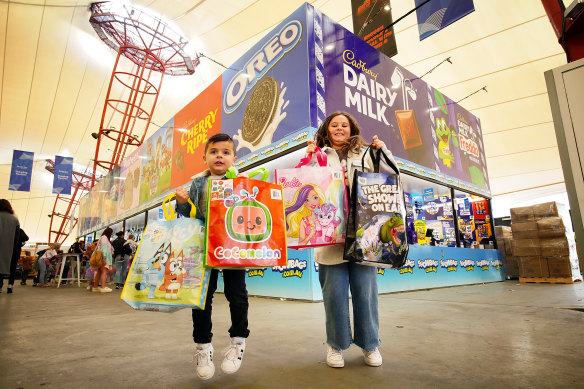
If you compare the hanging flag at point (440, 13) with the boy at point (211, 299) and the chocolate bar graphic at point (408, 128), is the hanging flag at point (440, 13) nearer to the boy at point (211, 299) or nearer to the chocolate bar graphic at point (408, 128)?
the chocolate bar graphic at point (408, 128)

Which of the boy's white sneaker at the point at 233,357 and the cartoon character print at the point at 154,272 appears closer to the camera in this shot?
the cartoon character print at the point at 154,272

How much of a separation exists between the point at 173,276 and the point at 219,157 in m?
0.69

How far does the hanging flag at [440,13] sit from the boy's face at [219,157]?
4.03 meters

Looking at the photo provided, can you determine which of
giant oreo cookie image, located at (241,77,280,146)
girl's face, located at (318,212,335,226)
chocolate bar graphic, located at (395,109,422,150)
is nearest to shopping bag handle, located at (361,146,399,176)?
girl's face, located at (318,212,335,226)

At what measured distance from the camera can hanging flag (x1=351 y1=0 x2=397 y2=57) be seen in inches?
207

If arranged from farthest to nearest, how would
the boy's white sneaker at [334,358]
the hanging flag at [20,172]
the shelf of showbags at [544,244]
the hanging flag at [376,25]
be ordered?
the hanging flag at [20,172], the shelf of showbags at [544,244], the hanging flag at [376,25], the boy's white sneaker at [334,358]

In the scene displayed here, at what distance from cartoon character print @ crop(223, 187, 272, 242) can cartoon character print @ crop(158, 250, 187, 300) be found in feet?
0.83

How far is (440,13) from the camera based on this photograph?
447cm

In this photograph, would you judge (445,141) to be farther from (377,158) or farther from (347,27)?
(377,158)

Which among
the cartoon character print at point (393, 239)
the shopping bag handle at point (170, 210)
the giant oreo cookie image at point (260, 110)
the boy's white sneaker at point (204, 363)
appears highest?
the giant oreo cookie image at point (260, 110)

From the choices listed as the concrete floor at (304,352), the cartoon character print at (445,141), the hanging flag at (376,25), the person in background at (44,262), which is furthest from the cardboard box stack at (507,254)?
the person in background at (44,262)

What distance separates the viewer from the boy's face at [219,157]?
5.79 ft

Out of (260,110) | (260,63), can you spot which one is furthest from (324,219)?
(260,63)

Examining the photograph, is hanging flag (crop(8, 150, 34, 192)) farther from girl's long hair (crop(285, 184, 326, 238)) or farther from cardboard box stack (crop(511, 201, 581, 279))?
cardboard box stack (crop(511, 201, 581, 279))
